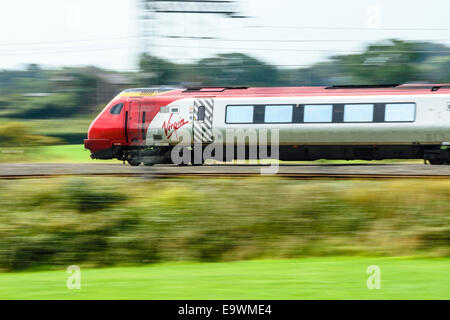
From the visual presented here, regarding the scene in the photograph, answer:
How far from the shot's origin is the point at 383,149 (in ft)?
68.3

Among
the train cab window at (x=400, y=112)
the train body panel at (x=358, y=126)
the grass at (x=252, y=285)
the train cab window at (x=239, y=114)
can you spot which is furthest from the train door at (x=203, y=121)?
the grass at (x=252, y=285)

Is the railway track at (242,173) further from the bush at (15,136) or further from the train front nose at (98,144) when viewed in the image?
the bush at (15,136)

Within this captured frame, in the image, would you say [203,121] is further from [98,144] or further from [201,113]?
[98,144]

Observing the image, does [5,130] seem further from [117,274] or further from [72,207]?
[117,274]

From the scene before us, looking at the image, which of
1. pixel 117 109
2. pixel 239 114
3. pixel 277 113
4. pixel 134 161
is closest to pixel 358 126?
pixel 277 113

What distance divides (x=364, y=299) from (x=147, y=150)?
16.4 m

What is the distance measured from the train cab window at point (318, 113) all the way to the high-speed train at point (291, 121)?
0.03 m

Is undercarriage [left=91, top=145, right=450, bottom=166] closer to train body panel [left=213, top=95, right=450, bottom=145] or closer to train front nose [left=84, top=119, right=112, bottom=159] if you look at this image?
train front nose [left=84, top=119, right=112, bottom=159]

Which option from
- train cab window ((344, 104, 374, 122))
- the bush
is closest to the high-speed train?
train cab window ((344, 104, 374, 122))

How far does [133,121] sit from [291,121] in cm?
604

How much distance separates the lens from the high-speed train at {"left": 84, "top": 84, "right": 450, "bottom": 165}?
66.4ft

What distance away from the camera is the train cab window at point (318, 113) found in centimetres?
2083
